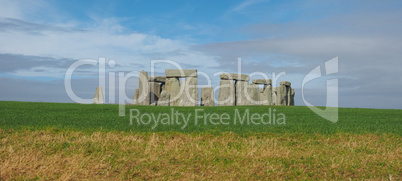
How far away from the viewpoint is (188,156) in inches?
230

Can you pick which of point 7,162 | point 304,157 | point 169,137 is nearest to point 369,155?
point 304,157

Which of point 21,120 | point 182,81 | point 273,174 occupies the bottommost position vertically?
point 273,174

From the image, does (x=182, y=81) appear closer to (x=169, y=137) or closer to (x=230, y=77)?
(x=230, y=77)

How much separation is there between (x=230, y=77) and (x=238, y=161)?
1525cm

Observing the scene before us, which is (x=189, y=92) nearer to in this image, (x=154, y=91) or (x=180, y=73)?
(x=180, y=73)

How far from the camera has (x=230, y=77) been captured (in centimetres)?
2067

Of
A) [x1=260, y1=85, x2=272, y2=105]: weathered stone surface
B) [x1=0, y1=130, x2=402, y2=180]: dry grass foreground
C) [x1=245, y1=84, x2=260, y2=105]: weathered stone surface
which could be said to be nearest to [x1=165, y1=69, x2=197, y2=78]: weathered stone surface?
[x1=245, y1=84, x2=260, y2=105]: weathered stone surface

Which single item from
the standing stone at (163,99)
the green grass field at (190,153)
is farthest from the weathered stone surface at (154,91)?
the green grass field at (190,153)

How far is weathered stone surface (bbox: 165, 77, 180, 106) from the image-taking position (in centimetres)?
1997

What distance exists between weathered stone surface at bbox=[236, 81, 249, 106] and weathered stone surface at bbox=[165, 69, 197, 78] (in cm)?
334

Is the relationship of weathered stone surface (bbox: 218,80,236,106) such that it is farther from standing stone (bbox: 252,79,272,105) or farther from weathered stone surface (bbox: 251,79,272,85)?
weathered stone surface (bbox: 251,79,272,85)

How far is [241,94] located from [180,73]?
4.32m

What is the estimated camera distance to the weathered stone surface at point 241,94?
21.3 m

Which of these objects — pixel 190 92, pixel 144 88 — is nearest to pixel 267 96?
pixel 190 92
